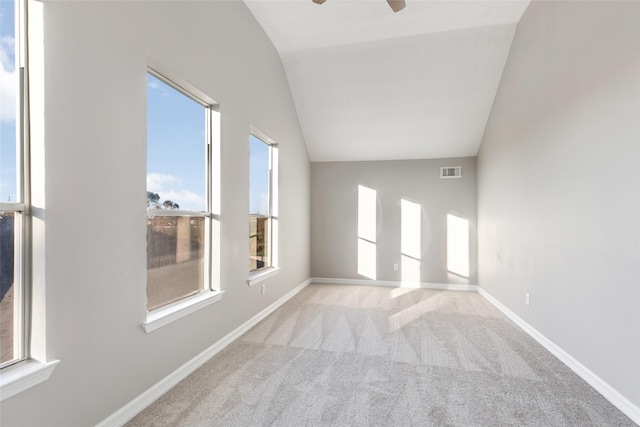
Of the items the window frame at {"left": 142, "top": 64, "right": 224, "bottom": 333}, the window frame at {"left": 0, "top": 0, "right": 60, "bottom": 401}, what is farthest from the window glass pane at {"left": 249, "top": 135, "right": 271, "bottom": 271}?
the window frame at {"left": 0, "top": 0, "right": 60, "bottom": 401}

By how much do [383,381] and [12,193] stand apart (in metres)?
2.44

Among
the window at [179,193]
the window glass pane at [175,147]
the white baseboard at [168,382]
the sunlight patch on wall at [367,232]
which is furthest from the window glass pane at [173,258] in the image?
the sunlight patch on wall at [367,232]

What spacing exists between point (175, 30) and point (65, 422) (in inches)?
95.5

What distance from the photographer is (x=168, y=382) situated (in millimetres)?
2131

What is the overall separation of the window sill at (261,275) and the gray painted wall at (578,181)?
2.91 m

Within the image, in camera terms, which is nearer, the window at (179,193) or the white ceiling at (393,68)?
the window at (179,193)

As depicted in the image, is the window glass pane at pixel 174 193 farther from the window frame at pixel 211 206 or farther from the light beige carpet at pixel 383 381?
the light beige carpet at pixel 383 381

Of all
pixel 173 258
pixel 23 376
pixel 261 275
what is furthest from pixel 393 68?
pixel 23 376

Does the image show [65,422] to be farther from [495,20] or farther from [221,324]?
[495,20]

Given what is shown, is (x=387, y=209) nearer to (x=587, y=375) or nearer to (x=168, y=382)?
(x=587, y=375)

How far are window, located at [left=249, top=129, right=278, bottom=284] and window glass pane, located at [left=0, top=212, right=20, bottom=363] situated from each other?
2249mm

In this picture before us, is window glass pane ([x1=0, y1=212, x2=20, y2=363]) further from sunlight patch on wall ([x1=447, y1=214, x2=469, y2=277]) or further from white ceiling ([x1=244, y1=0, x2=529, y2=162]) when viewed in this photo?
sunlight patch on wall ([x1=447, y1=214, x2=469, y2=277])

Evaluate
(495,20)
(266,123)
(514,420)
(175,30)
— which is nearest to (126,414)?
(514,420)

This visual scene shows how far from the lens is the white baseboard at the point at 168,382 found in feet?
5.75
